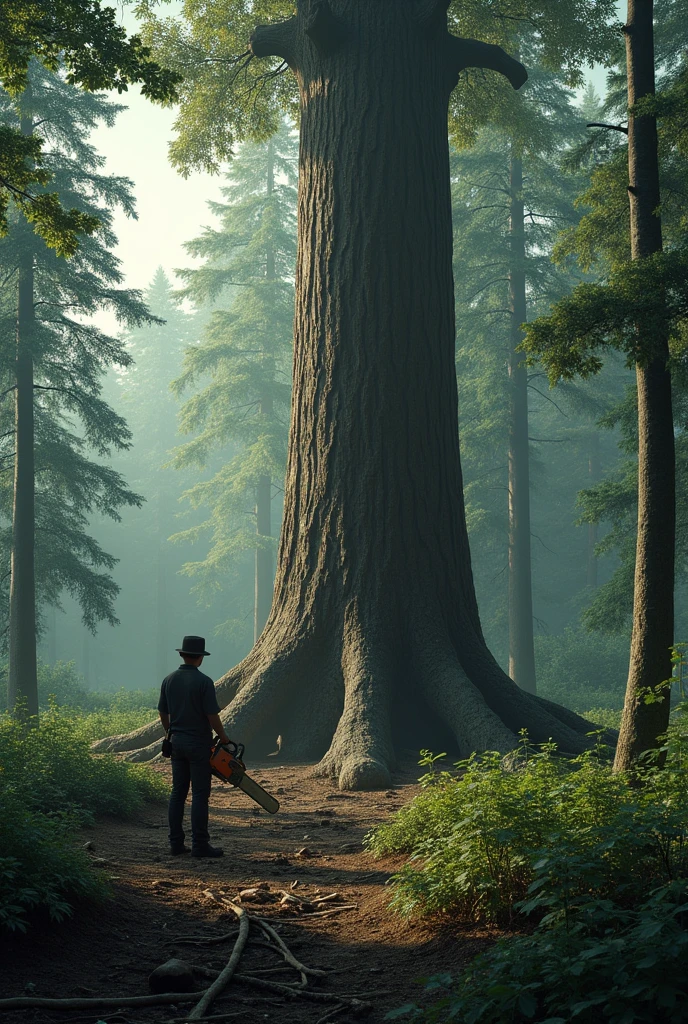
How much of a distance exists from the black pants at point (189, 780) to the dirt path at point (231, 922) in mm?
239

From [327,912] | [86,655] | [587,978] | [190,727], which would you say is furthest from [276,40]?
[86,655]

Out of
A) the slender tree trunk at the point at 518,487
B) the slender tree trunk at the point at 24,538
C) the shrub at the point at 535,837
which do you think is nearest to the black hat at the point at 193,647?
the shrub at the point at 535,837

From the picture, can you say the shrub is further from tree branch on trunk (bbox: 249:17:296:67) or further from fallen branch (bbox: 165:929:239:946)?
tree branch on trunk (bbox: 249:17:296:67)

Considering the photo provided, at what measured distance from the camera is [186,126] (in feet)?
49.4

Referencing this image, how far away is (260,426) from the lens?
33.8 metres

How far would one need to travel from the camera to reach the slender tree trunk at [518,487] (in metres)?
24.5

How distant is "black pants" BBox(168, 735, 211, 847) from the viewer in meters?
6.74

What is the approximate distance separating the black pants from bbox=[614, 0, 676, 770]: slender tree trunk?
3.20 m

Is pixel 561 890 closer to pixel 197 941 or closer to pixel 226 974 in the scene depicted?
pixel 226 974

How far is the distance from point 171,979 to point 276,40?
11663mm

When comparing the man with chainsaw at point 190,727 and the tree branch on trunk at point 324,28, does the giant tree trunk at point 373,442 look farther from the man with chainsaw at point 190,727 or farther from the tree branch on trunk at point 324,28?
the man with chainsaw at point 190,727

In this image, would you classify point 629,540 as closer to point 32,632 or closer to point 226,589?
point 32,632

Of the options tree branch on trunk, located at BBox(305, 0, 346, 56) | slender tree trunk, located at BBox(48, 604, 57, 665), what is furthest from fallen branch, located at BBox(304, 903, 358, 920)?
slender tree trunk, located at BBox(48, 604, 57, 665)

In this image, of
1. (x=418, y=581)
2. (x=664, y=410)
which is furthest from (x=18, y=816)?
(x=418, y=581)
